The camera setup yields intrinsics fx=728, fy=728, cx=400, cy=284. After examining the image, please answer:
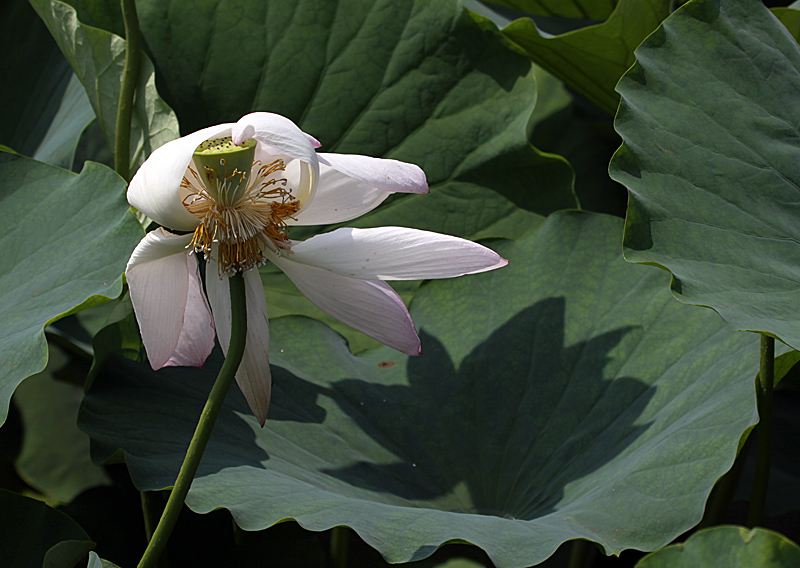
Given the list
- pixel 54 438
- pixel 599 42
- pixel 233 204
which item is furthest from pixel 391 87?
pixel 54 438

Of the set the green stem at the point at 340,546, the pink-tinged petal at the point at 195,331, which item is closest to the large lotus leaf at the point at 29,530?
the pink-tinged petal at the point at 195,331

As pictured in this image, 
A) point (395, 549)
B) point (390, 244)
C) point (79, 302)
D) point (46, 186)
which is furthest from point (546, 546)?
point (46, 186)

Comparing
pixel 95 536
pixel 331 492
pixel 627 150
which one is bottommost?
pixel 95 536

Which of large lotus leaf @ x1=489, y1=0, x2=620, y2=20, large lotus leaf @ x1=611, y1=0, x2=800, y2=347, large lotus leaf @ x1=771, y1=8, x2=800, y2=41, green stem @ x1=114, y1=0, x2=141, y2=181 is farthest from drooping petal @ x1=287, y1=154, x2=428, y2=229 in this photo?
large lotus leaf @ x1=489, y1=0, x2=620, y2=20

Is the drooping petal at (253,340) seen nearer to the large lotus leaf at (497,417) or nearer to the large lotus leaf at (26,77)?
the large lotus leaf at (497,417)

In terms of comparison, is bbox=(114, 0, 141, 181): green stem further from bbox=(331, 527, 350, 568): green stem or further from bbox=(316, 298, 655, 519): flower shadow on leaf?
bbox=(331, 527, 350, 568): green stem

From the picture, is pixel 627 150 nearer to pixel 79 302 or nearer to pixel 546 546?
pixel 546 546
